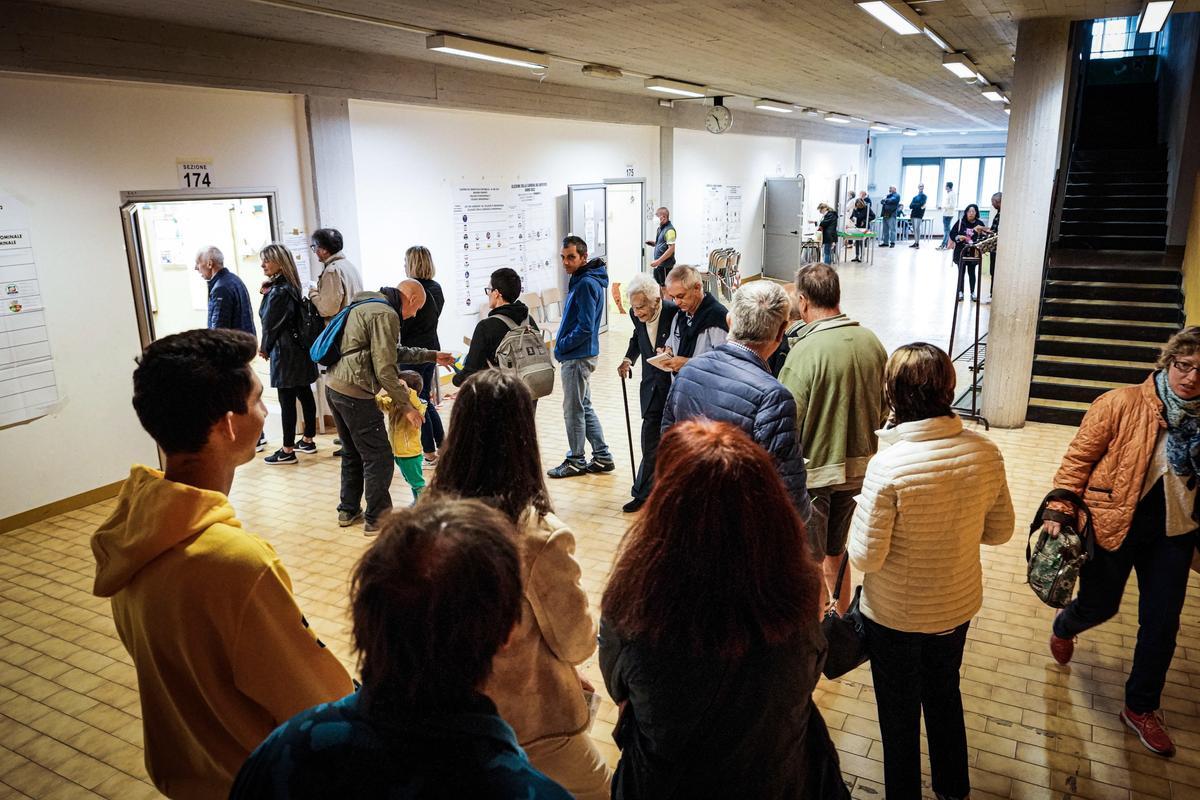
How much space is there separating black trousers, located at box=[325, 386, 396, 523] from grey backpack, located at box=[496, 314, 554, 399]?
0.83 metres

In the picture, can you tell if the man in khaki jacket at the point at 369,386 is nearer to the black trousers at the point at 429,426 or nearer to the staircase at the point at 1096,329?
the black trousers at the point at 429,426

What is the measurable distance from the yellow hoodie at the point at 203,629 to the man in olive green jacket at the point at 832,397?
2.31m

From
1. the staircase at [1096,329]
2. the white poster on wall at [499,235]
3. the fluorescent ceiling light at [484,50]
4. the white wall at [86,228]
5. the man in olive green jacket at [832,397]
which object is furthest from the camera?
the white poster on wall at [499,235]

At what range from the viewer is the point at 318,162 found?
7.14 meters

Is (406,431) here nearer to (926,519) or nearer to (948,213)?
(926,519)

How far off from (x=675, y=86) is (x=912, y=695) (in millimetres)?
9361

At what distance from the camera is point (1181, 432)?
9.07 ft

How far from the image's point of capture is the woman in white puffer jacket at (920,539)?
2.31 m

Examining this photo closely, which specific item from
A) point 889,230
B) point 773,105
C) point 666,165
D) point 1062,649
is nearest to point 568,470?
Answer: point 1062,649

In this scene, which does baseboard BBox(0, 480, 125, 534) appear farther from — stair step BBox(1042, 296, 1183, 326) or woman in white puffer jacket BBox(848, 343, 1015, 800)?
stair step BBox(1042, 296, 1183, 326)

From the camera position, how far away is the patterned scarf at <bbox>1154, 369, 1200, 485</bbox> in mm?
2730

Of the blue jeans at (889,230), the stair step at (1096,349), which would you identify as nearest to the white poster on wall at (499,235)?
the stair step at (1096,349)

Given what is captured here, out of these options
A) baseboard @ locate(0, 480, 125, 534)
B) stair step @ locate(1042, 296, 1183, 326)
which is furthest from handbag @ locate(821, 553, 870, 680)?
stair step @ locate(1042, 296, 1183, 326)

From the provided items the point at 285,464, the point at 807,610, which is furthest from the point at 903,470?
the point at 285,464
